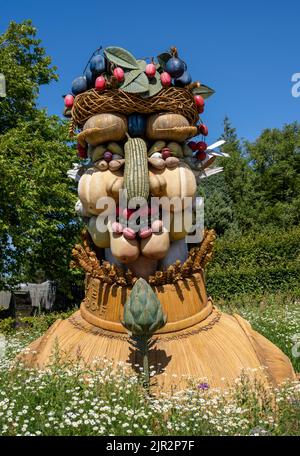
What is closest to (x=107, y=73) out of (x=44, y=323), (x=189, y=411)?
(x=189, y=411)

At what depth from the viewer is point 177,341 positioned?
3.68 metres

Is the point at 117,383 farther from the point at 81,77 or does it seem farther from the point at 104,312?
the point at 81,77

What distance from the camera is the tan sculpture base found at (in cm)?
352

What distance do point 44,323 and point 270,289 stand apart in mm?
6945

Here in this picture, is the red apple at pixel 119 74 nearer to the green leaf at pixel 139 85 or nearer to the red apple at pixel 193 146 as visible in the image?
the green leaf at pixel 139 85

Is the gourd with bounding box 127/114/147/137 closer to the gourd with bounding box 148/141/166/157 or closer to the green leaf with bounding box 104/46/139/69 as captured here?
the gourd with bounding box 148/141/166/157

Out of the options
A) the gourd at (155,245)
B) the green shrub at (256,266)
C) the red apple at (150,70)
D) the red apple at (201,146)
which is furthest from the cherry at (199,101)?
the green shrub at (256,266)

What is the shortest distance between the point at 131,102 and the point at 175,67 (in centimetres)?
48

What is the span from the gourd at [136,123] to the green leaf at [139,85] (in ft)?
0.73

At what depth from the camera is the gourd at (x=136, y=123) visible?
12.3 feet

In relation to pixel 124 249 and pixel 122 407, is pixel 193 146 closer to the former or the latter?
pixel 124 249

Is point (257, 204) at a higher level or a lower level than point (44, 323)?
higher

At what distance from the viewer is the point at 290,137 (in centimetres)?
2819
